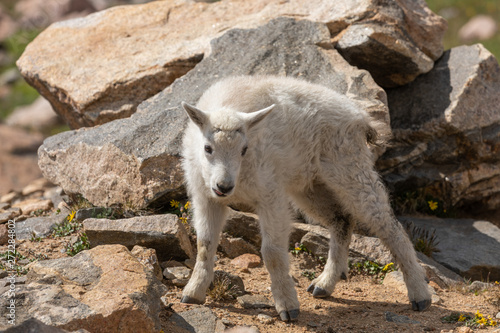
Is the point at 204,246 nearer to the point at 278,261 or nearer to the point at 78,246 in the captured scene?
the point at 278,261

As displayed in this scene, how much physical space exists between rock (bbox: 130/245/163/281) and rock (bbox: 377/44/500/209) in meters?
4.00

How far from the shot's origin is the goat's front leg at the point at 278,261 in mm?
5816

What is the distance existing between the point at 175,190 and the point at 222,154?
2.06 m

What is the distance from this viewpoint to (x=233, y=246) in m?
7.29

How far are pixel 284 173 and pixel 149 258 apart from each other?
171 centimetres

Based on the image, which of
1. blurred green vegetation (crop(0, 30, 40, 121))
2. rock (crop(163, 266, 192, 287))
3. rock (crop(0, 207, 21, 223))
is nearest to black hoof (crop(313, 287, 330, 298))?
rock (crop(163, 266, 192, 287))

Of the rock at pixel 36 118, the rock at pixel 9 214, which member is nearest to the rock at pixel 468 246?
the rock at pixel 9 214

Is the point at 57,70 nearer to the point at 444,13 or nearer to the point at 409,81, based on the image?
the point at 409,81

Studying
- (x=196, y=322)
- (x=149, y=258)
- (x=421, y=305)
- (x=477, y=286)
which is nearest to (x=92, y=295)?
(x=196, y=322)

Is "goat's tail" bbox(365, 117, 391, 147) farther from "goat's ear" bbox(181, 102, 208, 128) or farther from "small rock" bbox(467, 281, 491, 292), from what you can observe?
"goat's ear" bbox(181, 102, 208, 128)

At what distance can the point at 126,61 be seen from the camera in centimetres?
915

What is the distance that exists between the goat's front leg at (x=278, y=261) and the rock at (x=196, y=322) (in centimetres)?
69

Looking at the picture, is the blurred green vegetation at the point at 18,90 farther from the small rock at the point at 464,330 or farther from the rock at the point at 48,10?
the small rock at the point at 464,330

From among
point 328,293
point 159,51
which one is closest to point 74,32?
point 159,51
